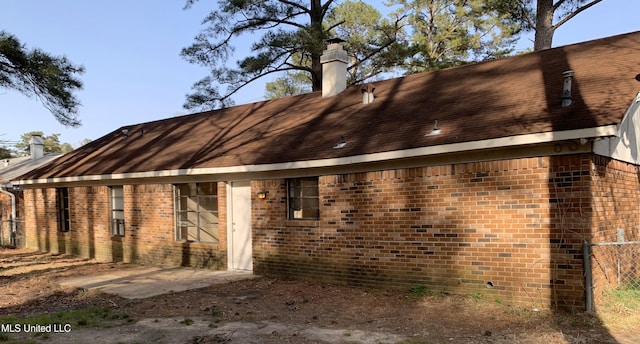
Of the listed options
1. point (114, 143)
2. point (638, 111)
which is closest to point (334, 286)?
point (638, 111)

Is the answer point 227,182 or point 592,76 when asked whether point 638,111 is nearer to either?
point 592,76

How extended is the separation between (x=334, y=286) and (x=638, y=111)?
618 cm

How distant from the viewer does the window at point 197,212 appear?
1228cm

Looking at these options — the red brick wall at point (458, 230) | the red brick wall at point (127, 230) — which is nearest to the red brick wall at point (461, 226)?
the red brick wall at point (458, 230)

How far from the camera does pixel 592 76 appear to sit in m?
8.05

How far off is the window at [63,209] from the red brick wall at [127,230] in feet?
0.43

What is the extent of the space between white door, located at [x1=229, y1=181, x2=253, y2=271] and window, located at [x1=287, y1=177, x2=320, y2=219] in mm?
1251

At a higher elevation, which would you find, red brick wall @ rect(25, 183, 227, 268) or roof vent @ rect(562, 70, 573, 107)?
roof vent @ rect(562, 70, 573, 107)

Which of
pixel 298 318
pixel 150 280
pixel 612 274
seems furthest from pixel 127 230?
pixel 612 274

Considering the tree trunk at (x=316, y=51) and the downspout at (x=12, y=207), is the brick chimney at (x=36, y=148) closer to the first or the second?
the downspout at (x=12, y=207)

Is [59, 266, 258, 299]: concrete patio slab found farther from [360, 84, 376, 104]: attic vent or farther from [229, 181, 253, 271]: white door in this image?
[360, 84, 376, 104]: attic vent

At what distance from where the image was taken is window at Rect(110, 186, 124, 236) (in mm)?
14359

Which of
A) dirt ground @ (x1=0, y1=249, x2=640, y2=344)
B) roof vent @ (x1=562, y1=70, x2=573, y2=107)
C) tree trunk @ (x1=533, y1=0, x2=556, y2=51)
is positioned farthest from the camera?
tree trunk @ (x1=533, y1=0, x2=556, y2=51)

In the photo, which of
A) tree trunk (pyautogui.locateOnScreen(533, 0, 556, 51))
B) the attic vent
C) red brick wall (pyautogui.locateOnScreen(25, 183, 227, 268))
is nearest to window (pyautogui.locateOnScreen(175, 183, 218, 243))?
red brick wall (pyautogui.locateOnScreen(25, 183, 227, 268))
